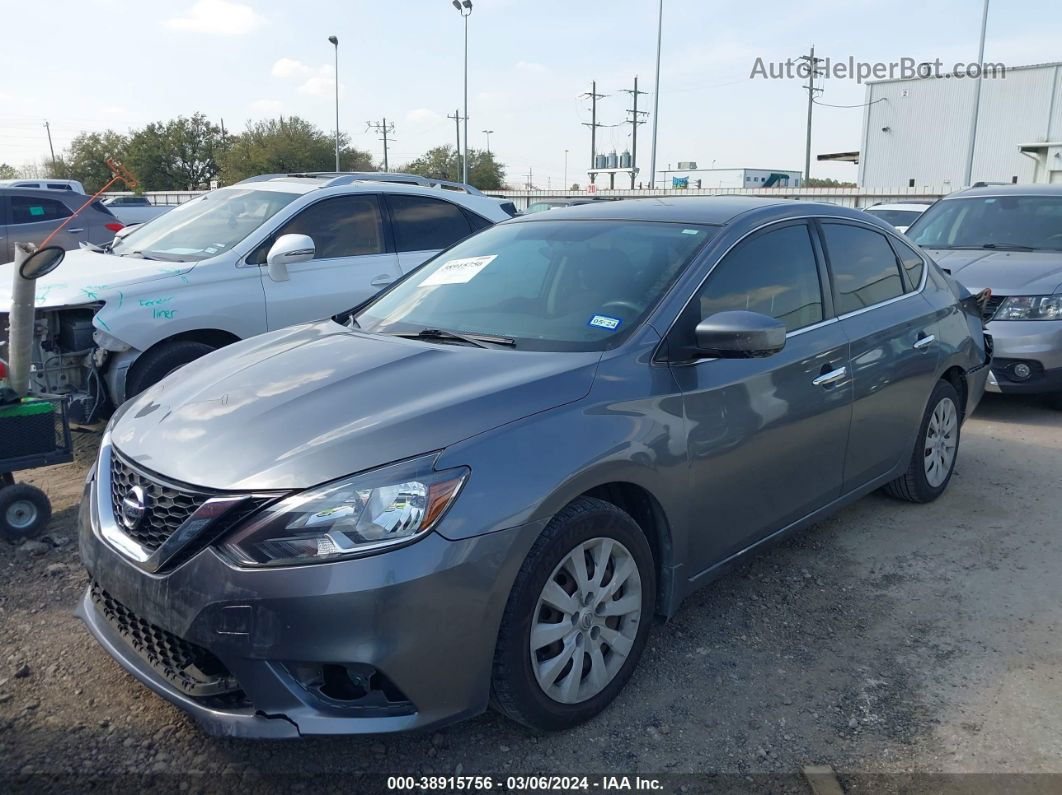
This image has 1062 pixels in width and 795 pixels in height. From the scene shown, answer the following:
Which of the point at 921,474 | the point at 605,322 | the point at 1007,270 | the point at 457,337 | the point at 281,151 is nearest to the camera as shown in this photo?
the point at 605,322

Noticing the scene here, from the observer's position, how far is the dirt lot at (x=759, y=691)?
104 inches

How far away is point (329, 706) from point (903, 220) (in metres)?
17.0

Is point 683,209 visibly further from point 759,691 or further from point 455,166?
point 455,166

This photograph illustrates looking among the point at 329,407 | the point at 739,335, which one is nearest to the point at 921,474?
the point at 739,335

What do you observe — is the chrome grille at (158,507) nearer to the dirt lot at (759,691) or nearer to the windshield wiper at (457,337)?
the dirt lot at (759,691)

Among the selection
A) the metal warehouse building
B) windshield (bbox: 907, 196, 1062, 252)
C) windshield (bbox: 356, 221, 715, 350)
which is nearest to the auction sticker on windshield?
windshield (bbox: 356, 221, 715, 350)

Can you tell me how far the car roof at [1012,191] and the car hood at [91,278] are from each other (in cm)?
690

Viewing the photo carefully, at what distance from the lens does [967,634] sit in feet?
11.4

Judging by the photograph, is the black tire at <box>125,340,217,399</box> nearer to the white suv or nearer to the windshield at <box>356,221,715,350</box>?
the white suv

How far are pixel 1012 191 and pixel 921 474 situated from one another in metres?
4.54

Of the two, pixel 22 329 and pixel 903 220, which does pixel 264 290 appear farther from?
pixel 903 220

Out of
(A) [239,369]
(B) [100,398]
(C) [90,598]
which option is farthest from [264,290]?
(C) [90,598]

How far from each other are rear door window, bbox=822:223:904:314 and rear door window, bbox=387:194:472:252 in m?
3.20

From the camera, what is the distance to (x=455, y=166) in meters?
73.5
